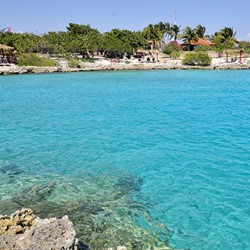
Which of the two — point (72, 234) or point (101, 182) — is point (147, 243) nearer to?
point (72, 234)

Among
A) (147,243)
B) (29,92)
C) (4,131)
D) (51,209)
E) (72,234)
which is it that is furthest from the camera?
(29,92)

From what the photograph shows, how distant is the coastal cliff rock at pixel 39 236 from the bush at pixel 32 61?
74174mm

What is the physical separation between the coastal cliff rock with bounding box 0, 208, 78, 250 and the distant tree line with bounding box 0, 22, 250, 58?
7935 cm

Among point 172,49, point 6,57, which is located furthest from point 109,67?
point 172,49

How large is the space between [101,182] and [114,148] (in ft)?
13.9

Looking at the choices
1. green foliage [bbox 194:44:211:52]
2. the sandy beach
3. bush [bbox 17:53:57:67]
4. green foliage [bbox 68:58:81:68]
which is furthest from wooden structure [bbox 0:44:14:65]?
green foliage [bbox 194:44:211:52]

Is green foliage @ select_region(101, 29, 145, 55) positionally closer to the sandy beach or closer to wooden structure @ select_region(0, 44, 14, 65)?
the sandy beach

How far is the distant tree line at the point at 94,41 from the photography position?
8231 centimetres

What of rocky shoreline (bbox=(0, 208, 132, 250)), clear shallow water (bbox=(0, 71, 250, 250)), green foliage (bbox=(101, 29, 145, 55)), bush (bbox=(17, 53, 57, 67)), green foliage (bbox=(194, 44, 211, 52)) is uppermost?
green foliage (bbox=(101, 29, 145, 55))

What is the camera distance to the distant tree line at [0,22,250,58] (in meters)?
82.3

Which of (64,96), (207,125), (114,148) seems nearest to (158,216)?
(114,148)

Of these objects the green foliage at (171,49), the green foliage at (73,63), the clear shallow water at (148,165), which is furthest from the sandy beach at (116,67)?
the clear shallow water at (148,165)

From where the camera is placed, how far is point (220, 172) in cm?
1168

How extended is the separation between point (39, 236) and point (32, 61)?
75577 mm
